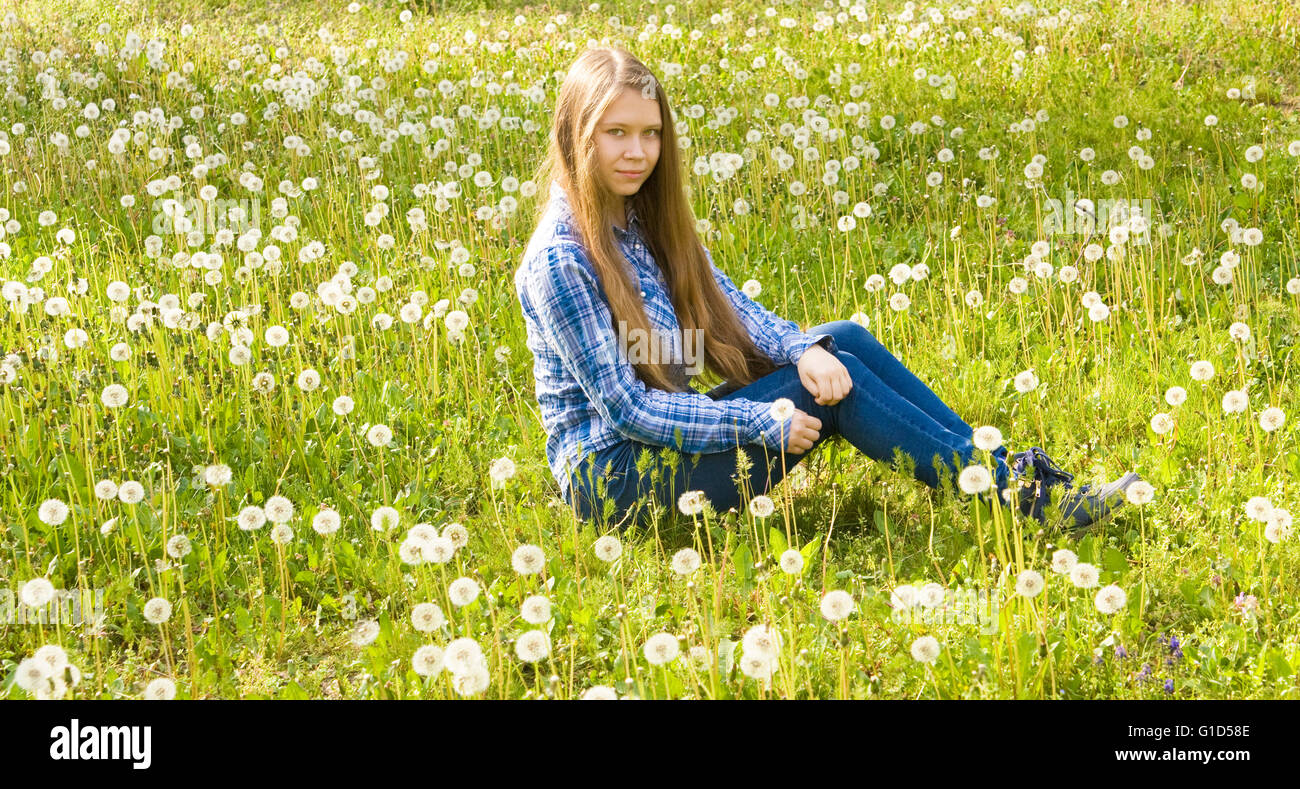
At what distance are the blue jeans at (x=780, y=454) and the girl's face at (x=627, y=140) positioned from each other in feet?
2.07

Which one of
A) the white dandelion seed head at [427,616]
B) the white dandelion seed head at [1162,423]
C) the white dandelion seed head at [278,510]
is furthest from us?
the white dandelion seed head at [1162,423]

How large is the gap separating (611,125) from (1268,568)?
190 centimetres

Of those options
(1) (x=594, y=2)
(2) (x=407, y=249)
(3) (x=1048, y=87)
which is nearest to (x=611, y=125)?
(2) (x=407, y=249)

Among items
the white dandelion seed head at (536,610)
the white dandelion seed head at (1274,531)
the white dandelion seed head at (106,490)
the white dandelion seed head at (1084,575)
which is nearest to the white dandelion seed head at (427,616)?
the white dandelion seed head at (536,610)

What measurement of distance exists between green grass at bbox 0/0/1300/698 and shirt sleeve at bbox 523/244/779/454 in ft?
0.85

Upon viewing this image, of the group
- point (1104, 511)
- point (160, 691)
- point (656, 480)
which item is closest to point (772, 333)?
point (656, 480)

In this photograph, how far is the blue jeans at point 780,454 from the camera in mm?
3158

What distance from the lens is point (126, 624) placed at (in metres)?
2.97

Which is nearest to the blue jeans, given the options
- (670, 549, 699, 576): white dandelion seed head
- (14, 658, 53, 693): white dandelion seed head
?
(670, 549, 699, 576): white dandelion seed head

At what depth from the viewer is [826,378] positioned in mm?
3154

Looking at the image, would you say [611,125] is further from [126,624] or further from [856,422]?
[126,624]
